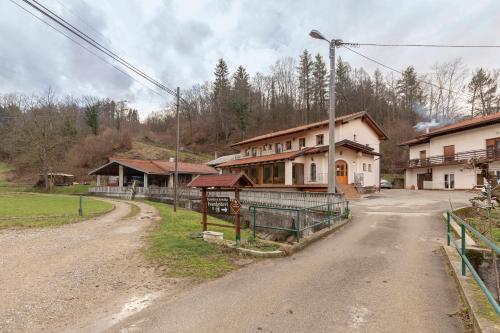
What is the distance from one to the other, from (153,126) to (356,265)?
85.2 m

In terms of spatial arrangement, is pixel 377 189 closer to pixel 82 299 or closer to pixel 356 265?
pixel 356 265

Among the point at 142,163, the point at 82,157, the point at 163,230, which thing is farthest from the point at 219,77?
the point at 163,230

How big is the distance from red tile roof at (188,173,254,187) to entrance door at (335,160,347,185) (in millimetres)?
21104

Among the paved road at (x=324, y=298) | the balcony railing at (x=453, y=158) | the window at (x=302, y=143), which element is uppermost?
the window at (x=302, y=143)

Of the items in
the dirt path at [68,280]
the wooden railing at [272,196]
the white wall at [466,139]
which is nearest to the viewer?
the dirt path at [68,280]

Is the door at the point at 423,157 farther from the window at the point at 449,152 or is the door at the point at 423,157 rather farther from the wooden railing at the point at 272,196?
the wooden railing at the point at 272,196

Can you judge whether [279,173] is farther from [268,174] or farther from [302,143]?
[302,143]

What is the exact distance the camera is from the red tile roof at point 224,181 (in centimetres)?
898

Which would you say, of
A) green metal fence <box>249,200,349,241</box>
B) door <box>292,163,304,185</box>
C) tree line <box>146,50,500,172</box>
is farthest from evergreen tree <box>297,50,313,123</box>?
green metal fence <box>249,200,349,241</box>

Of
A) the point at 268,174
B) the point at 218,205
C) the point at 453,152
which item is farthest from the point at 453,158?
the point at 218,205

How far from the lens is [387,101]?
2251 inches

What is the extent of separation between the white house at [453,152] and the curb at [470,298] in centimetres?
2306

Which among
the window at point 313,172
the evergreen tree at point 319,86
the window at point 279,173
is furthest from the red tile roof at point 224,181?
the evergreen tree at point 319,86

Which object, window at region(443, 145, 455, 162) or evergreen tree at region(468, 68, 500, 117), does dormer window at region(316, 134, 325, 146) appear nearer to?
window at region(443, 145, 455, 162)
